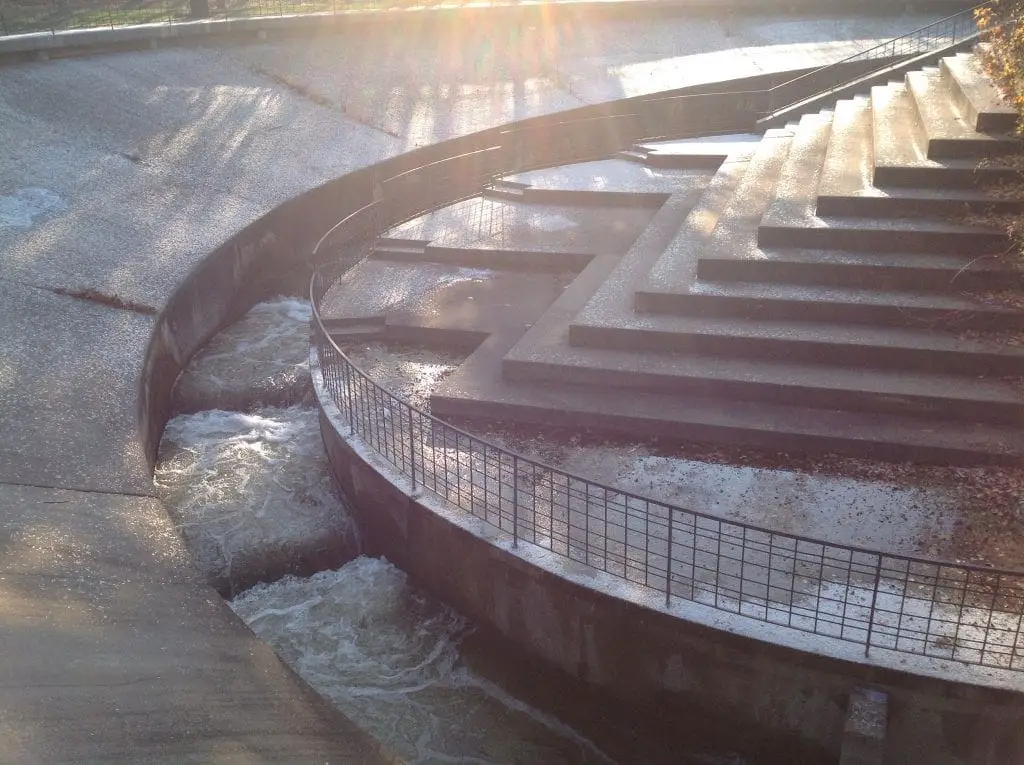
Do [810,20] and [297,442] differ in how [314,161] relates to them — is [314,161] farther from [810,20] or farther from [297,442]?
[810,20]

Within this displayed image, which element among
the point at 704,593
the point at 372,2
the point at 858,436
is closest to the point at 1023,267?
the point at 858,436

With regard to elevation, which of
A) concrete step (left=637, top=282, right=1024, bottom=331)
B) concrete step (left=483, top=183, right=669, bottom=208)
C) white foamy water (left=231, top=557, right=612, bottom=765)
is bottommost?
white foamy water (left=231, top=557, right=612, bottom=765)

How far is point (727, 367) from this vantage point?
866 centimetres

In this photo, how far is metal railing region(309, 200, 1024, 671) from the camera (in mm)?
5785

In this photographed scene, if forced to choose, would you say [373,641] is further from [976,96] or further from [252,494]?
[976,96]

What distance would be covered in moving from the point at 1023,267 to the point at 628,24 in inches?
672

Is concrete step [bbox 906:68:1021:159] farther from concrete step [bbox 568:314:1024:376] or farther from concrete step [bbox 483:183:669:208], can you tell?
concrete step [bbox 483:183:669:208]

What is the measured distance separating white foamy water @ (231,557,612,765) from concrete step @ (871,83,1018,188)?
6604mm

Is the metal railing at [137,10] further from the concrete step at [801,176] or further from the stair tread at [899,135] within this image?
the stair tread at [899,135]

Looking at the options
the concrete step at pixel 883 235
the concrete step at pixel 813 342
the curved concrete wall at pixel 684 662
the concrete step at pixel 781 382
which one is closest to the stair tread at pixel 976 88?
the concrete step at pixel 883 235

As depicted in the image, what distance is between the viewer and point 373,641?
765cm

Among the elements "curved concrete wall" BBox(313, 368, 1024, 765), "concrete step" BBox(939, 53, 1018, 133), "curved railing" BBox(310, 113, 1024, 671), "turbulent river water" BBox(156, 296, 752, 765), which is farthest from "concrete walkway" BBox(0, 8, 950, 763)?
"concrete step" BBox(939, 53, 1018, 133)

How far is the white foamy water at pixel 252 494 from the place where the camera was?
834 centimetres

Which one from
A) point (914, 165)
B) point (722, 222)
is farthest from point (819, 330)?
point (914, 165)
